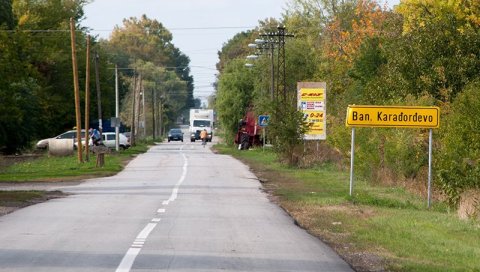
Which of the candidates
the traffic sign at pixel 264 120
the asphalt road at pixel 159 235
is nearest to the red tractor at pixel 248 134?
the traffic sign at pixel 264 120

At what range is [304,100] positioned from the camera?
161 feet

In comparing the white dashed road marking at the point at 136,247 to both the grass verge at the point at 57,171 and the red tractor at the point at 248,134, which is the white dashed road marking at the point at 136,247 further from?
the red tractor at the point at 248,134

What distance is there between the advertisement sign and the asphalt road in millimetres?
19113

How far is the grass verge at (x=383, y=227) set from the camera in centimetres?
1452

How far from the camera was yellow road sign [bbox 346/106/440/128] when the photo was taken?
26125 mm

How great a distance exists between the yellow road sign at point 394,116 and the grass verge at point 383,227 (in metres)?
2.00

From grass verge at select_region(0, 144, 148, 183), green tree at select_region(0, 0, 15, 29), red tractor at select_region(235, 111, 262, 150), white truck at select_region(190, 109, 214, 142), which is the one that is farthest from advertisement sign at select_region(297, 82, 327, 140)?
white truck at select_region(190, 109, 214, 142)

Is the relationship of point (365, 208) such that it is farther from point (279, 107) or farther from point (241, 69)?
point (241, 69)

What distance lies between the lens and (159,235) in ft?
56.0

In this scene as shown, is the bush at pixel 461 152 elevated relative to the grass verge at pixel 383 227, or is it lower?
elevated

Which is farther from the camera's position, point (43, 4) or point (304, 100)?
point (43, 4)

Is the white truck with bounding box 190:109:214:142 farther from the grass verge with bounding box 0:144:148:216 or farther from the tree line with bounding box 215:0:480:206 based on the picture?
the grass verge with bounding box 0:144:148:216

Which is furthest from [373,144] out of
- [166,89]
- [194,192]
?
[166,89]

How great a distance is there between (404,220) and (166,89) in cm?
15489
